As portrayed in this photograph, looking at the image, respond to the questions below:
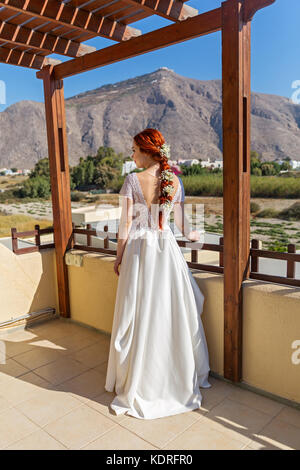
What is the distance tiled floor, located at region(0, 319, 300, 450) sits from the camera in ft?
5.93

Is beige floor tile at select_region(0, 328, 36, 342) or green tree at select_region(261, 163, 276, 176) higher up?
green tree at select_region(261, 163, 276, 176)

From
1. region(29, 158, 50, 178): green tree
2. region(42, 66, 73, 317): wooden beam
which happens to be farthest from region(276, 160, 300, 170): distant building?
region(42, 66, 73, 317): wooden beam

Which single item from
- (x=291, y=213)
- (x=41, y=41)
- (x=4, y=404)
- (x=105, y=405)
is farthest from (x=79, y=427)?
(x=291, y=213)

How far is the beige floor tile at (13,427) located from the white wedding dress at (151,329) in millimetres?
470

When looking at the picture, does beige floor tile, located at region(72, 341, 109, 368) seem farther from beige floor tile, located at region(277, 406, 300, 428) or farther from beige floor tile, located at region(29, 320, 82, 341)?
beige floor tile, located at region(277, 406, 300, 428)

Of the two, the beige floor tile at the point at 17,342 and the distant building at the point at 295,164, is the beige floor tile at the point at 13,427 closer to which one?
the beige floor tile at the point at 17,342

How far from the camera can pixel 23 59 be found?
122 inches

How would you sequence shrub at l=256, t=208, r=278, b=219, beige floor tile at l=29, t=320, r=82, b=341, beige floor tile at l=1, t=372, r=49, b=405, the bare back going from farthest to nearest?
1. shrub at l=256, t=208, r=278, b=219
2. beige floor tile at l=29, t=320, r=82, b=341
3. beige floor tile at l=1, t=372, r=49, b=405
4. the bare back

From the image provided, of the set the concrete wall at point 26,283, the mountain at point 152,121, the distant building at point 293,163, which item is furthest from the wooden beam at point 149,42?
the distant building at point 293,163

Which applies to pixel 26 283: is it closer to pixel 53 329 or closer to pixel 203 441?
pixel 53 329

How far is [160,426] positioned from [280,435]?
61 centimetres

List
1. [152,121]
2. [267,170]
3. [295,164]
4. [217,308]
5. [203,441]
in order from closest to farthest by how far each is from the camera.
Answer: [203,441] < [217,308] < [267,170] < [295,164] < [152,121]

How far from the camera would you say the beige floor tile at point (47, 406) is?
2039 millimetres

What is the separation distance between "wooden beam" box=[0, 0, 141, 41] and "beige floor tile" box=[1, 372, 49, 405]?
2.35 m
